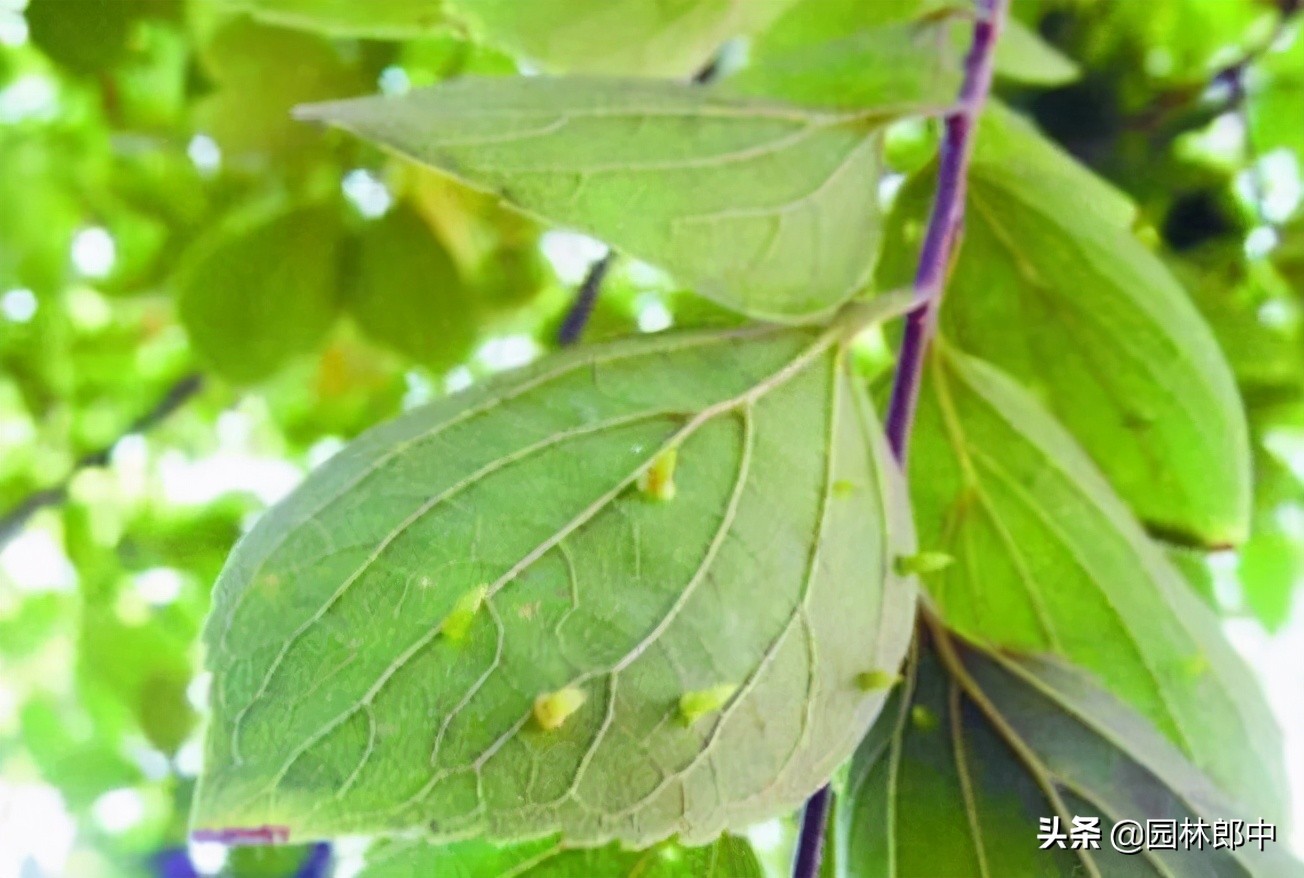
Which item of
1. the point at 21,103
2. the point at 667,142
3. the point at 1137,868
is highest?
the point at 21,103

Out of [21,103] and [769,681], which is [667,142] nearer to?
[769,681]

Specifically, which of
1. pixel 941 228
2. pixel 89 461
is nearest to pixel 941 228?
pixel 941 228

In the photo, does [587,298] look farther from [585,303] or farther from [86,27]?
[86,27]

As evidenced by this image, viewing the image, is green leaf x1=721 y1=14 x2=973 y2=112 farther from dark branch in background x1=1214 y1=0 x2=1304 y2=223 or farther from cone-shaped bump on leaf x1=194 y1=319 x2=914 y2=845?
dark branch in background x1=1214 y1=0 x2=1304 y2=223

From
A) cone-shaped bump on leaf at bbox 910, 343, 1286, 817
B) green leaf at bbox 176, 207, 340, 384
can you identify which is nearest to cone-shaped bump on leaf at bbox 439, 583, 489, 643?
cone-shaped bump on leaf at bbox 910, 343, 1286, 817

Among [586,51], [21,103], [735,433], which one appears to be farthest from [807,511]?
[21,103]

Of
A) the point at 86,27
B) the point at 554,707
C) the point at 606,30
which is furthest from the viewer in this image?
the point at 86,27
